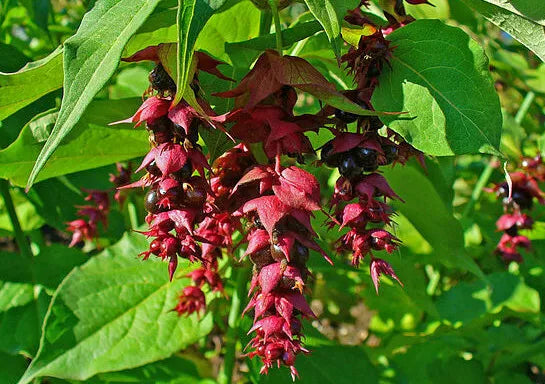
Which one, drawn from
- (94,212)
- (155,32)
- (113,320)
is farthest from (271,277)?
(94,212)

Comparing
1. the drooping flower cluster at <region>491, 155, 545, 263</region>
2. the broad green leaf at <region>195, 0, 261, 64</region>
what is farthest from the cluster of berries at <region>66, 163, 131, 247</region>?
the drooping flower cluster at <region>491, 155, 545, 263</region>

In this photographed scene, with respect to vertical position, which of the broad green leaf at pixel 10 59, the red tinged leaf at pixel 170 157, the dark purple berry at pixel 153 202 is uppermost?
the red tinged leaf at pixel 170 157

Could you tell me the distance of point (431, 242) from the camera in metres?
1.26

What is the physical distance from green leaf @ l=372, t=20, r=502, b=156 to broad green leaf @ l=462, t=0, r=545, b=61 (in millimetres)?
44

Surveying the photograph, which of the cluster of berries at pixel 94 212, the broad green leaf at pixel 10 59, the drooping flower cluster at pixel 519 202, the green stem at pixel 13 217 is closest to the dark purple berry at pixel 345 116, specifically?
the broad green leaf at pixel 10 59

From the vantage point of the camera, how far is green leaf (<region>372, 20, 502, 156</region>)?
2.48 feet

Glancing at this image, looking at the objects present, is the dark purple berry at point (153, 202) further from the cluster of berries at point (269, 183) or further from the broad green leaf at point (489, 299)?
the broad green leaf at point (489, 299)

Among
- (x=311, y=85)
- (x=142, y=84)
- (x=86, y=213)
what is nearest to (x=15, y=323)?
(x=86, y=213)

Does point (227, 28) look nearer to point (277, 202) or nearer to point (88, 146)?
point (88, 146)

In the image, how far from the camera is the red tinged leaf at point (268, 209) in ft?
2.11

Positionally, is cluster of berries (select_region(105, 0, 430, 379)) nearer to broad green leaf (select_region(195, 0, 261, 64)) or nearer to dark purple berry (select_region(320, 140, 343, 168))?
dark purple berry (select_region(320, 140, 343, 168))

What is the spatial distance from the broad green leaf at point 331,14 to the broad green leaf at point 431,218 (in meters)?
0.64

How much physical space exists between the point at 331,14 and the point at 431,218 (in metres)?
0.71

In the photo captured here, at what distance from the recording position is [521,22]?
30.5 inches
